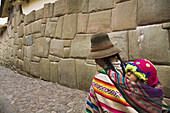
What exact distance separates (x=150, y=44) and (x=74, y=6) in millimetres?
1853

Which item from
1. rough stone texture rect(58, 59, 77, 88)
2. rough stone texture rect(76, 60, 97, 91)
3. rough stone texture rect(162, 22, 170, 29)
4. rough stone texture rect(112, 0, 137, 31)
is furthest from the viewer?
rough stone texture rect(58, 59, 77, 88)

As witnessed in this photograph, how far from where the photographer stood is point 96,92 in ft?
3.05

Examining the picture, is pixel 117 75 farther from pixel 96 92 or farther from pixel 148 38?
pixel 148 38

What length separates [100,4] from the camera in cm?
255

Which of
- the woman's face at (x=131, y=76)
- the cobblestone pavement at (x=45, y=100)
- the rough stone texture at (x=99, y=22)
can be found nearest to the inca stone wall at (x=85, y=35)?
the rough stone texture at (x=99, y=22)

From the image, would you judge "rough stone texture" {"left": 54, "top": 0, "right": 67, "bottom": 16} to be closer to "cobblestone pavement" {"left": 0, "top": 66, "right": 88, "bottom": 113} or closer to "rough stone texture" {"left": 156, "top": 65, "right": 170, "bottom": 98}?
"cobblestone pavement" {"left": 0, "top": 66, "right": 88, "bottom": 113}

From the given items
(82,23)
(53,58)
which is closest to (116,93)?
(82,23)

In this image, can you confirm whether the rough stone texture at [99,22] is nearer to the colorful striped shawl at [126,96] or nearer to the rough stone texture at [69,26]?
the rough stone texture at [69,26]

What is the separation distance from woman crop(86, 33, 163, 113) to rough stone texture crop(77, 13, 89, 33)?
74.9 inches

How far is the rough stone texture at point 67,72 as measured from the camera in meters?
3.04

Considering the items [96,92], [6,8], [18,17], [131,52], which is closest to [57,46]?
[131,52]

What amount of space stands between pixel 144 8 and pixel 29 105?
2.26m

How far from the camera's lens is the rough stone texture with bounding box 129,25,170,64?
173cm

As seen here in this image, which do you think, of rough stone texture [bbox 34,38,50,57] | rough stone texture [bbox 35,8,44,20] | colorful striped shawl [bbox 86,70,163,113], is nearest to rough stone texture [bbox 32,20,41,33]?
rough stone texture [bbox 35,8,44,20]
